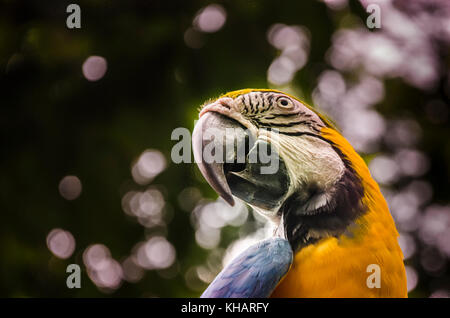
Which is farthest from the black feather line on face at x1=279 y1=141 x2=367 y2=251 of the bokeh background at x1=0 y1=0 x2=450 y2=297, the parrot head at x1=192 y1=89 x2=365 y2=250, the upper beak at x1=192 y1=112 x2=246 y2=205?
the bokeh background at x1=0 y1=0 x2=450 y2=297

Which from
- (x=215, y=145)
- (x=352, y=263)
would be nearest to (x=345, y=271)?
(x=352, y=263)

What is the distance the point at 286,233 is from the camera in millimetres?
947

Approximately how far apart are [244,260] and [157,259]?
112cm

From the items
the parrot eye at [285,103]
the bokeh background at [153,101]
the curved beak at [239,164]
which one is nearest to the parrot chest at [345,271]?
the curved beak at [239,164]

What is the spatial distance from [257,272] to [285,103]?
1.38ft

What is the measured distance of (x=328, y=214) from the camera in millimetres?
916

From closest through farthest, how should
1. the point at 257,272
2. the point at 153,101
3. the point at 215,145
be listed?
the point at 257,272 < the point at 215,145 < the point at 153,101

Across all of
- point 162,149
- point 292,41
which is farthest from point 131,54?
point 292,41

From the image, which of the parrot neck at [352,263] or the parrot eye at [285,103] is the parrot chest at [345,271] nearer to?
the parrot neck at [352,263]

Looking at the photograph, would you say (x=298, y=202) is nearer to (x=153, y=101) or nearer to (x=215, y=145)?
(x=215, y=145)

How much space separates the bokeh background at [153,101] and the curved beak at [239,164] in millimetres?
433

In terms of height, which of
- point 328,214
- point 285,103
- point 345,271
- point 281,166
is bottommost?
point 345,271
